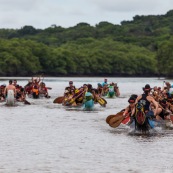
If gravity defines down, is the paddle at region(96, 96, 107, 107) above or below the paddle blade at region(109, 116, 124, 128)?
above

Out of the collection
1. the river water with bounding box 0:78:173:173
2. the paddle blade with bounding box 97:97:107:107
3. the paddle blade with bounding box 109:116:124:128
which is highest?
the paddle blade with bounding box 97:97:107:107

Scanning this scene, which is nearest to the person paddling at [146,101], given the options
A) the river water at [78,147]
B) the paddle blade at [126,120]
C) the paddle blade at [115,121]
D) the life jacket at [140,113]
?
the life jacket at [140,113]

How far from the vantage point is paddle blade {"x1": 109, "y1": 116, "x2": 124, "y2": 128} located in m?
26.7

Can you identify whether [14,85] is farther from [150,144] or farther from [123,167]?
[123,167]

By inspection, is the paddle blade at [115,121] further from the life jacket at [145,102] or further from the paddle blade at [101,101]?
the paddle blade at [101,101]

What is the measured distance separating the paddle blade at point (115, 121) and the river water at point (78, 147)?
222mm

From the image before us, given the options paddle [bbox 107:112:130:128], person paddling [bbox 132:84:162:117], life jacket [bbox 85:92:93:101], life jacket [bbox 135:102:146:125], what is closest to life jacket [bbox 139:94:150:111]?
person paddling [bbox 132:84:162:117]

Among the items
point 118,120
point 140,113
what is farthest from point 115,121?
point 140,113

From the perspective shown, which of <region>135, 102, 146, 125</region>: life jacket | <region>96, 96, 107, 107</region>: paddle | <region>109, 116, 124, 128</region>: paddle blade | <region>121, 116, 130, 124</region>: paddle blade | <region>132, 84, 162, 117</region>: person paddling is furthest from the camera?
<region>96, 96, 107, 107</region>: paddle

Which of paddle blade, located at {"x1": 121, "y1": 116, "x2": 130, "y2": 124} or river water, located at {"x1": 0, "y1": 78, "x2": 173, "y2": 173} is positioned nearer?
river water, located at {"x1": 0, "y1": 78, "x2": 173, "y2": 173}

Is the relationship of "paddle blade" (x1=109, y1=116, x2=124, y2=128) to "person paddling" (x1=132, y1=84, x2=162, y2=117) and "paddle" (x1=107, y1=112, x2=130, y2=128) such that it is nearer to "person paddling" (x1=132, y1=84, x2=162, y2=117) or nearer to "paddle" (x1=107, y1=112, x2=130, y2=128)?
"paddle" (x1=107, y1=112, x2=130, y2=128)

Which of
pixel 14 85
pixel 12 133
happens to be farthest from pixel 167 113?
pixel 14 85

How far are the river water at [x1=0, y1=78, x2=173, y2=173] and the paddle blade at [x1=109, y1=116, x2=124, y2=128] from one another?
0.73ft

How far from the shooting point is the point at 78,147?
21.5 meters
